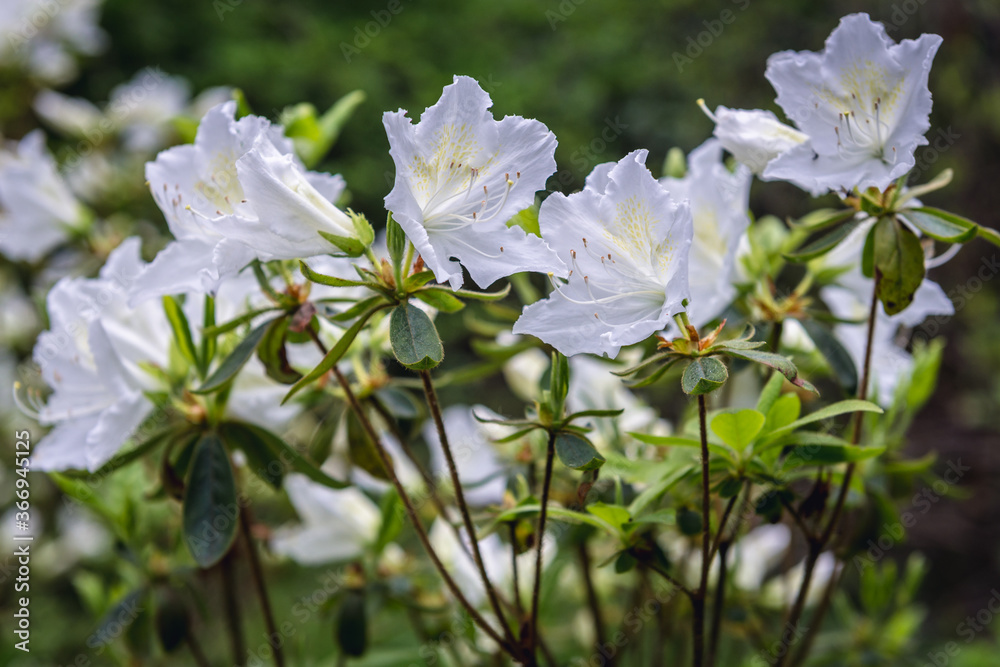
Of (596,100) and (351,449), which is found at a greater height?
(351,449)

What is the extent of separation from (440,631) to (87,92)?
4683 millimetres

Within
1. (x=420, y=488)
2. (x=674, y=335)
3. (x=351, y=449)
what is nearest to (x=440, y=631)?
(x=420, y=488)

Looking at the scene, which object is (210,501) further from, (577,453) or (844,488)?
(844,488)

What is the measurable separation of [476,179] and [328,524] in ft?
2.07

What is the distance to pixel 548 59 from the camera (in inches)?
213

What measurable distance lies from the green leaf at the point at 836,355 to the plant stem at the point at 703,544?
25 cm

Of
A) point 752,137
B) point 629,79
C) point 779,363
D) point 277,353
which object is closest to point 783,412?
point 779,363

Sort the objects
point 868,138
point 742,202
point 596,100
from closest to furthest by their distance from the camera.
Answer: point 868,138
point 742,202
point 596,100

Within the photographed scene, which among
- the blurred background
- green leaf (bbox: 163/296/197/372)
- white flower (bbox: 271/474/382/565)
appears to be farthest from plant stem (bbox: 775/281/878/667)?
the blurred background

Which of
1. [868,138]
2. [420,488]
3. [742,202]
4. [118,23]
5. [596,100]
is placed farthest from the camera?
[596,100]

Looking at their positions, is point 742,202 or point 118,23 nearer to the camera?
point 742,202

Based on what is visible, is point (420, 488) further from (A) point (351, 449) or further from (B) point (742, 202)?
(B) point (742, 202)

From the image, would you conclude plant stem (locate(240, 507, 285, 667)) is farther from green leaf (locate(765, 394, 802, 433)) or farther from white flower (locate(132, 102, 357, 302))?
green leaf (locate(765, 394, 802, 433))
